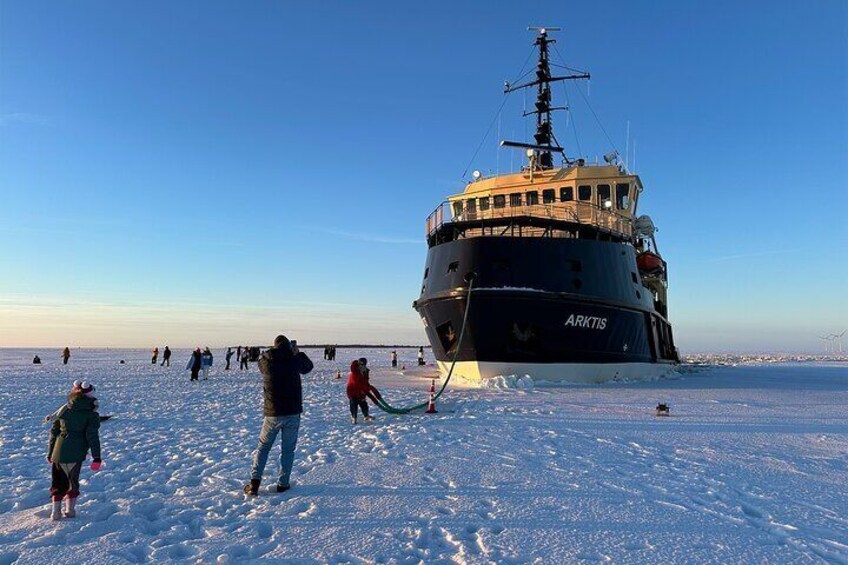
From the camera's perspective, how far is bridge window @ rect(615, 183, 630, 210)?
20.3 meters

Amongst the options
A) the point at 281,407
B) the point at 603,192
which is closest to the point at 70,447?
the point at 281,407

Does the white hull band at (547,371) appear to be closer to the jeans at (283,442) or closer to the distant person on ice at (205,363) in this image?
the jeans at (283,442)

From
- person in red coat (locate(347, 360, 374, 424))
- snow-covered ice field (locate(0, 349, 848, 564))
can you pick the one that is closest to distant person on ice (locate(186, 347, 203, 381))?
snow-covered ice field (locate(0, 349, 848, 564))

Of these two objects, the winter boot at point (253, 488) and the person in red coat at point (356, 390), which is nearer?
the winter boot at point (253, 488)

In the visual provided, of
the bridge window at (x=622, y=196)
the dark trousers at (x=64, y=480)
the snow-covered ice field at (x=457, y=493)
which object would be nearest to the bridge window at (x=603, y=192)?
the bridge window at (x=622, y=196)

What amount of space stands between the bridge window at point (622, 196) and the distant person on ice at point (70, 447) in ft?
63.2

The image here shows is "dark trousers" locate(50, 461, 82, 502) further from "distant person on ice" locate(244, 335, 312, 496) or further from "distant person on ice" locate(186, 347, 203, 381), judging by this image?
"distant person on ice" locate(186, 347, 203, 381)

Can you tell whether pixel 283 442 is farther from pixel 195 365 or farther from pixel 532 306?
pixel 195 365

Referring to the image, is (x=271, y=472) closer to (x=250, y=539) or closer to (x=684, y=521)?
(x=250, y=539)

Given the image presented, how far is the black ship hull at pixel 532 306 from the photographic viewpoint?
15516 mm

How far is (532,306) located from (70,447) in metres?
12.6

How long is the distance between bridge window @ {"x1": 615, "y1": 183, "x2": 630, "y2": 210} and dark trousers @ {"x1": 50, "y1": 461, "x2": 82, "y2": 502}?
1946cm

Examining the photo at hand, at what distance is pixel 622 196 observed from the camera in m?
20.4

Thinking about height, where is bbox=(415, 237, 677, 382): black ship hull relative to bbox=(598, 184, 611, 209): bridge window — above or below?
below
